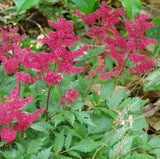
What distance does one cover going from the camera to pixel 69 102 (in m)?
1.79

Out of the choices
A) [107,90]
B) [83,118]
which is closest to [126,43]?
[107,90]

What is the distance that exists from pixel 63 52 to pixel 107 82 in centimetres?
83

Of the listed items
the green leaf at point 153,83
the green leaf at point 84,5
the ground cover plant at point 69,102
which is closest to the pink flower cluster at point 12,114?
the ground cover plant at point 69,102

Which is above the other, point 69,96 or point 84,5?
point 84,5

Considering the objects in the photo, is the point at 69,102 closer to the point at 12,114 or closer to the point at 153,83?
the point at 12,114

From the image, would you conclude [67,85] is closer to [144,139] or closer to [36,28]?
[144,139]

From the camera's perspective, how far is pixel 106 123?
2107 mm

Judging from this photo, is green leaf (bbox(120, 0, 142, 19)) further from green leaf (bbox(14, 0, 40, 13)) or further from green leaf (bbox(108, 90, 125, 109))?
green leaf (bbox(108, 90, 125, 109))

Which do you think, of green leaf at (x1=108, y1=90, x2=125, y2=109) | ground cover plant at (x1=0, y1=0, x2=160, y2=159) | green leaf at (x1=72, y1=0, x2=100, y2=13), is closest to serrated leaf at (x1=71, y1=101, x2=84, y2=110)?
ground cover plant at (x1=0, y1=0, x2=160, y2=159)

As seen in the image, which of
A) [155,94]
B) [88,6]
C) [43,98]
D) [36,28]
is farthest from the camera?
[36,28]

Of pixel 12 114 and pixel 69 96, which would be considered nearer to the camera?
pixel 12 114

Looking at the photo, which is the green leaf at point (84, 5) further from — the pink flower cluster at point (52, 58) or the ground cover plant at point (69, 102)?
the pink flower cluster at point (52, 58)

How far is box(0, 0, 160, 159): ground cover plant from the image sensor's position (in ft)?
5.05

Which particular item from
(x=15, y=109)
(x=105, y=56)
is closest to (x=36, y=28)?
(x=105, y=56)
